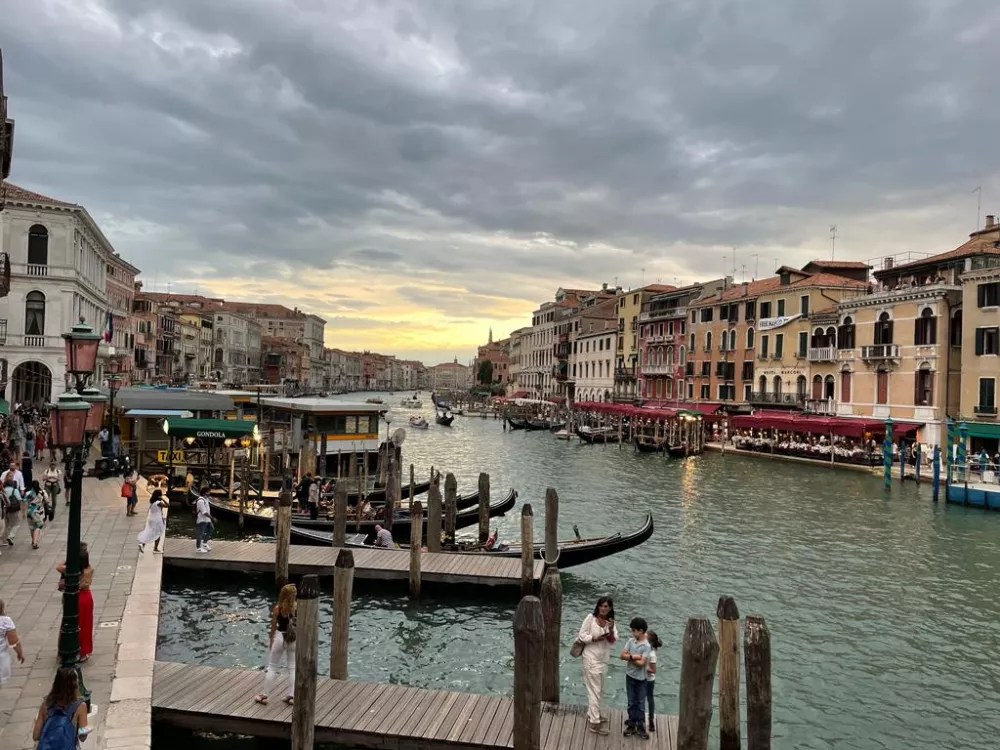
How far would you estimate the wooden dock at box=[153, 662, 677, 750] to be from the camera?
21.7 ft

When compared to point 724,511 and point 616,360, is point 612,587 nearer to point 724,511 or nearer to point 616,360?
point 724,511

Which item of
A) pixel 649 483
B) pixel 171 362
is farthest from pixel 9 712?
pixel 171 362

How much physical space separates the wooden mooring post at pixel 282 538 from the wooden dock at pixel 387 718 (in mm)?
4438

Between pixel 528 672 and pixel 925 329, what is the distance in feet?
107

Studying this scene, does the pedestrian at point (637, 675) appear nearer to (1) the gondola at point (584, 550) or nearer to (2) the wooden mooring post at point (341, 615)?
(2) the wooden mooring post at point (341, 615)

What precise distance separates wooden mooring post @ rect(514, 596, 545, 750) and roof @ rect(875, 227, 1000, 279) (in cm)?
3228

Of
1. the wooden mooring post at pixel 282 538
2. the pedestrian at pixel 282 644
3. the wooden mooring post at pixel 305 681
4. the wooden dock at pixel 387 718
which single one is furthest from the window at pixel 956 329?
the wooden mooring post at pixel 305 681

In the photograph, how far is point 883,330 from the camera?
3438 cm

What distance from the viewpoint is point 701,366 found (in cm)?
4925

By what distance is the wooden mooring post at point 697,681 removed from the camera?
5648 millimetres

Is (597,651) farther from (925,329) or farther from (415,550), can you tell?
(925,329)

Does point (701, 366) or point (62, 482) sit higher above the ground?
point (701, 366)

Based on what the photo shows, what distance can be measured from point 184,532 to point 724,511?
14.8 meters

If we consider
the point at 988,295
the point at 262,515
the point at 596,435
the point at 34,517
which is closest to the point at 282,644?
the point at 34,517
